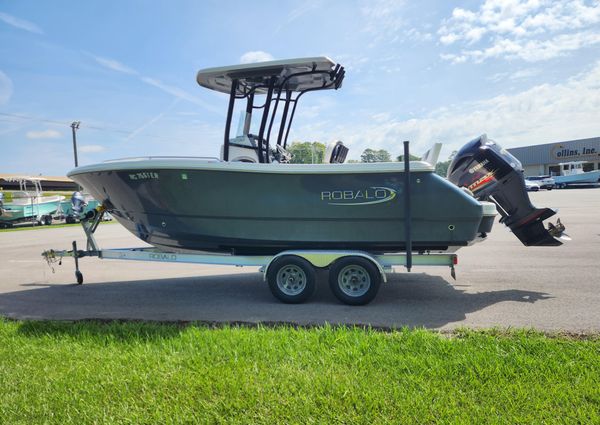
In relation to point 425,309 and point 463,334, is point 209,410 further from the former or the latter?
point 425,309

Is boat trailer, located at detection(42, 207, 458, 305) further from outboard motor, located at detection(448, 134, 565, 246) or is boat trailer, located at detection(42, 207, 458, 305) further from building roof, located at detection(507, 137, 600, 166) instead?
building roof, located at detection(507, 137, 600, 166)

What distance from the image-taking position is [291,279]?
530 cm

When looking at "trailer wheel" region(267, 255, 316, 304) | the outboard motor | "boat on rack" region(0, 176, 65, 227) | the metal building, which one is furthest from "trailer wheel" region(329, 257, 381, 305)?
the metal building

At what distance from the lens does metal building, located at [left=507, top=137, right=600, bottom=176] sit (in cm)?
5309

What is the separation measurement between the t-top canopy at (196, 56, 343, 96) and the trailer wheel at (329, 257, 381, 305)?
101 inches

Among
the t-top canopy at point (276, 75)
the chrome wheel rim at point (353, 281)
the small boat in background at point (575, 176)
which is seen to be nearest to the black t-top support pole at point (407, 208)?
the chrome wheel rim at point (353, 281)

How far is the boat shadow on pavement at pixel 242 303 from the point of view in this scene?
462cm

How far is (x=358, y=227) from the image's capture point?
16.7 ft

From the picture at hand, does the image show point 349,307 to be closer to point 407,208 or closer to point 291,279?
point 291,279

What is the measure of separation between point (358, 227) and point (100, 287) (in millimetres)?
4396

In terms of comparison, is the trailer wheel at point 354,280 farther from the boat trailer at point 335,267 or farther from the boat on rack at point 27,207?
the boat on rack at point 27,207

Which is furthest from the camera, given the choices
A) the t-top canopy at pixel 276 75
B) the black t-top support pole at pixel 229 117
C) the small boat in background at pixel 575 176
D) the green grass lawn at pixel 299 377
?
the small boat in background at pixel 575 176

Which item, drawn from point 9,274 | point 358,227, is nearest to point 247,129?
point 358,227

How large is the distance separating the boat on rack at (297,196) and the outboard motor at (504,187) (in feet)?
0.05
